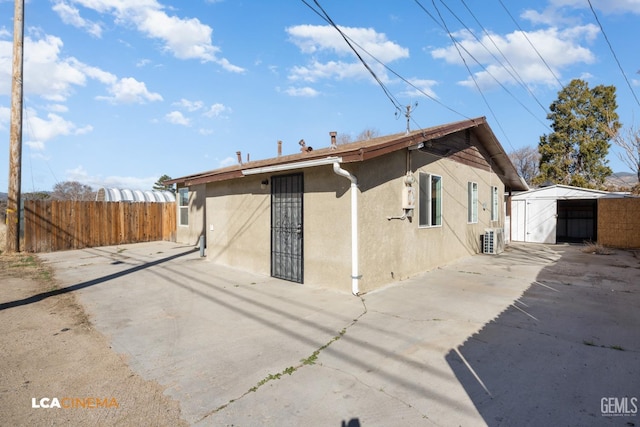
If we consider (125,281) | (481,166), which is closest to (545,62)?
(481,166)

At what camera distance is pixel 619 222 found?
42.1ft

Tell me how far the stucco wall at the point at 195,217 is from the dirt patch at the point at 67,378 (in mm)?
8741

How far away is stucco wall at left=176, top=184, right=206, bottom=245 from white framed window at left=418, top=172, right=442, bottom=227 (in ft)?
31.0

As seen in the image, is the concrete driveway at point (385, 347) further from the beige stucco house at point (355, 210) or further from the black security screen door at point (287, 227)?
the beige stucco house at point (355, 210)

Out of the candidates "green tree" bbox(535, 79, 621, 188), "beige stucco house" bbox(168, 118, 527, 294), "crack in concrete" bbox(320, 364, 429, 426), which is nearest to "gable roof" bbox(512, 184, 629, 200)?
"beige stucco house" bbox(168, 118, 527, 294)

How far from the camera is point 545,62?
970 cm

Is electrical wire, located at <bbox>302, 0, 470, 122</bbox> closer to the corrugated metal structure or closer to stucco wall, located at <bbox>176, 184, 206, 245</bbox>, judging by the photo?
stucco wall, located at <bbox>176, 184, 206, 245</bbox>

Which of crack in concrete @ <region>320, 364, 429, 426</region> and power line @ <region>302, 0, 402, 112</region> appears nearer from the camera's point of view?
crack in concrete @ <region>320, 364, 429, 426</region>

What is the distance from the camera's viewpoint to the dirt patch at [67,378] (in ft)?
8.31

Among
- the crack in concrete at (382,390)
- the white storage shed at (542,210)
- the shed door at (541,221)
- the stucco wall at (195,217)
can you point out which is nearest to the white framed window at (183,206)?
the stucco wall at (195,217)

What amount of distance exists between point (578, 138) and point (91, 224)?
3007 cm

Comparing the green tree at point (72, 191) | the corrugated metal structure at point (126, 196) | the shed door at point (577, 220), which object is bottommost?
the shed door at point (577, 220)

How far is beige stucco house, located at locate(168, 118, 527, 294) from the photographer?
5.96 meters

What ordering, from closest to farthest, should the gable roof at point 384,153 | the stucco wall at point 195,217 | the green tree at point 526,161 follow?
the gable roof at point 384,153
the stucco wall at point 195,217
the green tree at point 526,161
